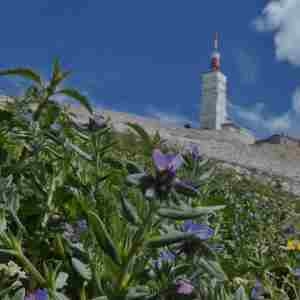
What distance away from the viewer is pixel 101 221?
1.00m

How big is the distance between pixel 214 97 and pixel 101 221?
243 feet

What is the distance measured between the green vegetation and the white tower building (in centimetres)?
6990

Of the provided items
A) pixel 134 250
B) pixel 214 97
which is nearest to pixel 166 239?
pixel 134 250

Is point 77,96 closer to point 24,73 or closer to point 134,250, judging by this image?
point 24,73

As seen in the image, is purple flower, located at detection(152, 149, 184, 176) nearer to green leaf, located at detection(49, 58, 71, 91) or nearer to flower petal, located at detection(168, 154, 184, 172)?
flower petal, located at detection(168, 154, 184, 172)

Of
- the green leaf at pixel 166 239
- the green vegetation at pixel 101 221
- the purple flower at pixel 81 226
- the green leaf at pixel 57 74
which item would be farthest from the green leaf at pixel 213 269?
the green leaf at pixel 57 74

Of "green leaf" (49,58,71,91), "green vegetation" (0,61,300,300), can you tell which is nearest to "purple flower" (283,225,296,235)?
"green vegetation" (0,61,300,300)

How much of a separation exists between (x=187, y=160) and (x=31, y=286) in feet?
1.79

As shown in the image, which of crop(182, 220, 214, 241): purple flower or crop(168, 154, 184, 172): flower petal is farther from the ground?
crop(168, 154, 184, 172): flower petal

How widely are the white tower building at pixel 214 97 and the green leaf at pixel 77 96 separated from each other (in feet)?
230

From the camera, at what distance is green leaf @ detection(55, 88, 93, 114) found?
1.65 metres

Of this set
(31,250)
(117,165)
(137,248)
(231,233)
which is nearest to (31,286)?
(31,250)

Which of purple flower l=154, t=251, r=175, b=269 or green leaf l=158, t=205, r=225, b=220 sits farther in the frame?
purple flower l=154, t=251, r=175, b=269

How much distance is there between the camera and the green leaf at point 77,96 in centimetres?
165
